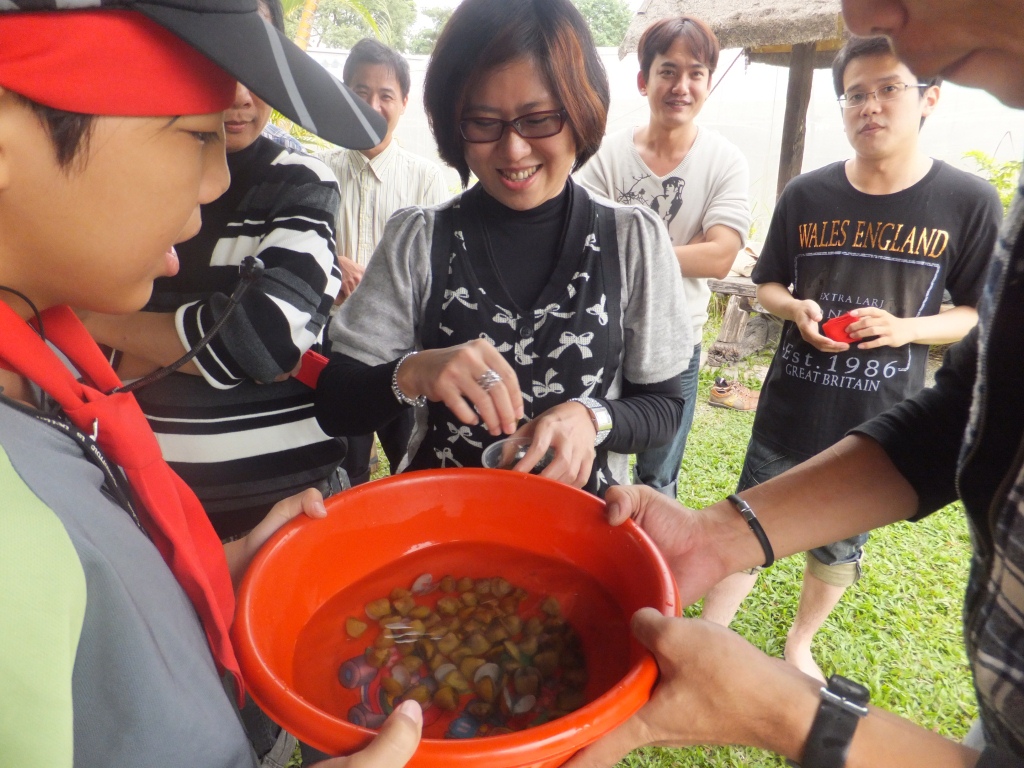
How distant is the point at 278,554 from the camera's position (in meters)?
1.03

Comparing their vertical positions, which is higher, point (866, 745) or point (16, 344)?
point (16, 344)

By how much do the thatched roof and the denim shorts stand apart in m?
2.99

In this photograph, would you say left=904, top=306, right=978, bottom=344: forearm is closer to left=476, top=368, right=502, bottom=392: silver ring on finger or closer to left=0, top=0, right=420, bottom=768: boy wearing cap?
left=476, top=368, right=502, bottom=392: silver ring on finger

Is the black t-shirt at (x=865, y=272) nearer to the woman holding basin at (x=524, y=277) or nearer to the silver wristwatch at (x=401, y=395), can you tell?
the woman holding basin at (x=524, y=277)

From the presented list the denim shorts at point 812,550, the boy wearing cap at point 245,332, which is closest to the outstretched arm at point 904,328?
the denim shorts at point 812,550

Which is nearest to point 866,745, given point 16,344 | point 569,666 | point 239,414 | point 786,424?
point 569,666

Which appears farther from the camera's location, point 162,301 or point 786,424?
point 786,424

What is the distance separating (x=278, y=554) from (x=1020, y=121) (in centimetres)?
921

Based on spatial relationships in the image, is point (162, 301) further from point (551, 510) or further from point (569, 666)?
point (569, 666)

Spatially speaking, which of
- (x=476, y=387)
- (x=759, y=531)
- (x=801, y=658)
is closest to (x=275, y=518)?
(x=476, y=387)

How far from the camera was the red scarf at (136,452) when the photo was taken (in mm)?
781

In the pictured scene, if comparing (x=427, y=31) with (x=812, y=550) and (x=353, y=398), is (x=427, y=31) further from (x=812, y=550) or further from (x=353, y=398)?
(x=353, y=398)


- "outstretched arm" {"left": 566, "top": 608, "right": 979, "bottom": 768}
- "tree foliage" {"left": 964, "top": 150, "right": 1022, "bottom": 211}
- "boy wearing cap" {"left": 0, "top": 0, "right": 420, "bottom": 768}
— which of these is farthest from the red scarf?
"tree foliage" {"left": 964, "top": 150, "right": 1022, "bottom": 211}

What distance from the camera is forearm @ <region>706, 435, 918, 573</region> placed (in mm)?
1275
